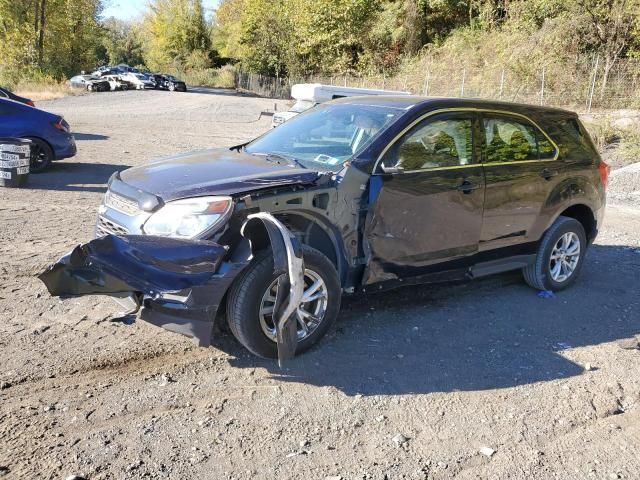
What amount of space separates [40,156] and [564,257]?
9440 millimetres

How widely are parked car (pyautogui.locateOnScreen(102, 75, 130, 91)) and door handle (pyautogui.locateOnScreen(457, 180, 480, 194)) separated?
39649 mm

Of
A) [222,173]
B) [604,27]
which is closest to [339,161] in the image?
[222,173]

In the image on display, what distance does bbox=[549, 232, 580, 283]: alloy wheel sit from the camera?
5996 millimetres

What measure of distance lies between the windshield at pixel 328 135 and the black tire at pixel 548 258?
6.90ft

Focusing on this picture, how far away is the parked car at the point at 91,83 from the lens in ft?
128

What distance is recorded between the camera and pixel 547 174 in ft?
18.6

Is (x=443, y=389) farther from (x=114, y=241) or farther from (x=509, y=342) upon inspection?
(x=114, y=241)

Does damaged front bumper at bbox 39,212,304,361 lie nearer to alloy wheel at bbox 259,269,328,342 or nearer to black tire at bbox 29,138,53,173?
alloy wheel at bbox 259,269,328,342

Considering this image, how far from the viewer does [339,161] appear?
454cm

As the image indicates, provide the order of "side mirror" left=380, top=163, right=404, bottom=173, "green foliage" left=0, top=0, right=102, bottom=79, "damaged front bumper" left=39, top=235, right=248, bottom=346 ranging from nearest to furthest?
"damaged front bumper" left=39, top=235, right=248, bottom=346 → "side mirror" left=380, top=163, right=404, bottom=173 → "green foliage" left=0, top=0, right=102, bottom=79

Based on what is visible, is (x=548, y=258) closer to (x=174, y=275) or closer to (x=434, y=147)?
(x=434, y=147)

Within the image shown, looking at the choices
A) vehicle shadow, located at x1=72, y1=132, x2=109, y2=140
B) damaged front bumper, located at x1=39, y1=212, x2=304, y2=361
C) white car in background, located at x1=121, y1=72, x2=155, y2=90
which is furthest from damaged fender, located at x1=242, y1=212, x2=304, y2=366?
white car in background, located at x1=121, y1=72, x2=155, y2=90

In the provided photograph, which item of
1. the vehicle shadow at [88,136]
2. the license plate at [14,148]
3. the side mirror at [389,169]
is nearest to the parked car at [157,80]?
the vehicle shadow at [88,136]

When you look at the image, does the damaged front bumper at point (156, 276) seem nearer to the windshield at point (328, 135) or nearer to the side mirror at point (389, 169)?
the windshield at point (328, 135)
